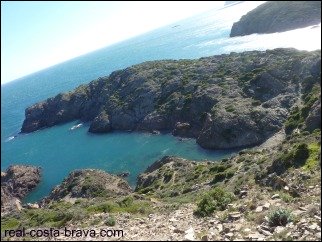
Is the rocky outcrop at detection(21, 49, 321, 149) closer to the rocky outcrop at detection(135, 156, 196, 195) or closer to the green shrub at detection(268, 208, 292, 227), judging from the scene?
the rocky outcrop at detection(135, 156, 196, 195)

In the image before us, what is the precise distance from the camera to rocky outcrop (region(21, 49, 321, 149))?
79.2 metres

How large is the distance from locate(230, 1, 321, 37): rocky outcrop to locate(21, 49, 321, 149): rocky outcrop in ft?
127

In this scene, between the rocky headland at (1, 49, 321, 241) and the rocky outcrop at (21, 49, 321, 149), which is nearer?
the rocky headland at (1, 49, 321, 241)

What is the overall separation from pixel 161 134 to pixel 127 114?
63.2 ft

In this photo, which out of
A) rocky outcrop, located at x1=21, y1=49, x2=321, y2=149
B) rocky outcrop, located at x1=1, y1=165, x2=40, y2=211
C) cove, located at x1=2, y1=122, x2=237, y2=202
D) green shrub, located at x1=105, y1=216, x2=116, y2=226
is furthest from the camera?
rocky outcrop, located at x1=1, y1=165, x2=40, y2=211

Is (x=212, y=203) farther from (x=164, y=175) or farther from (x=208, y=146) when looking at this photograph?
(x=208, y=146)

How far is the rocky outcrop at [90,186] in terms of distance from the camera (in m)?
61.5

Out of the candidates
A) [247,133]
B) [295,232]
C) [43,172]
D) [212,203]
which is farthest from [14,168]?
[295,232]

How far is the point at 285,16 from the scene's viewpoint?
16488 cm

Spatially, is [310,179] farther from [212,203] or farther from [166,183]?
[166,183]

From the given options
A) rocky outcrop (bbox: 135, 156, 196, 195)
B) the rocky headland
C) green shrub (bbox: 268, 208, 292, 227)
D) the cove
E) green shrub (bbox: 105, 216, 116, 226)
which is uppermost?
green shrub (bbox: 105, 216, 116, 226)

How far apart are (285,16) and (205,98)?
89.8 metres

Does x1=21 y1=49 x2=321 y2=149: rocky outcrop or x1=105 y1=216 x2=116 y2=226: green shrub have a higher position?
x1=105 y1=216 x2=116 y2=226: green shrub

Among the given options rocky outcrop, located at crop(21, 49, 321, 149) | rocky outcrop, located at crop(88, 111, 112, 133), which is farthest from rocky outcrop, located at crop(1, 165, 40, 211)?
rocky outcrop, located at crop(21, 49, 321, 149)
